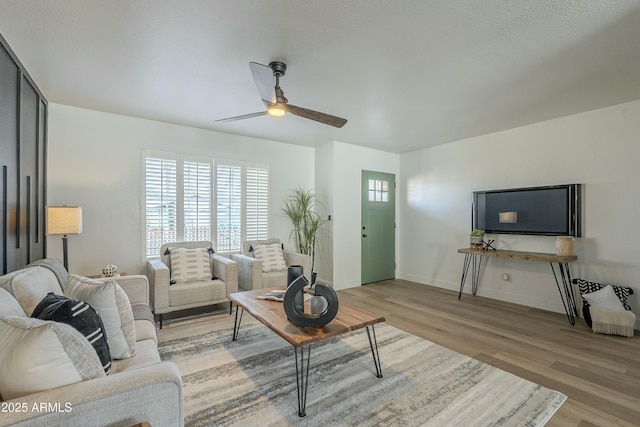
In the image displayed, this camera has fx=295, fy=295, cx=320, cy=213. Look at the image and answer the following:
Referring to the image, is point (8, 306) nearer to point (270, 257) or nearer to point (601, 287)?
point (270, 257)

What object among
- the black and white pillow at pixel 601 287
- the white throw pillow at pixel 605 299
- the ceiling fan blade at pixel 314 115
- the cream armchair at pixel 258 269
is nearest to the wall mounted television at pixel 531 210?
the black and white pillow at pixel 601 287

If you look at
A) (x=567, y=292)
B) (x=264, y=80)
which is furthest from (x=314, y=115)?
(x=567, y=292)

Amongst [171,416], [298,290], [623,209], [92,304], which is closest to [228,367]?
[298,290]

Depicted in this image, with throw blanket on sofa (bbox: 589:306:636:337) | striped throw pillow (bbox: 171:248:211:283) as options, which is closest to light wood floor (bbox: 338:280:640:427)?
throw blanket on sofa (bbox: 589:306:636:337)

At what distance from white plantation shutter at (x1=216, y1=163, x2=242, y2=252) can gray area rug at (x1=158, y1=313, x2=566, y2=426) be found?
175cm

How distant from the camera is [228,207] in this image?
4.51 m

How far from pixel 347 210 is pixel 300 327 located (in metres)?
3.26

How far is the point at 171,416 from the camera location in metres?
1.12

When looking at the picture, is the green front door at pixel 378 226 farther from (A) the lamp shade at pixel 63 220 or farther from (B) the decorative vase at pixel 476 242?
(A) the lamp shade at pixel 63 220

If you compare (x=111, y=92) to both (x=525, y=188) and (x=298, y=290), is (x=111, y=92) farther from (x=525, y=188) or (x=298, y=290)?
(x=525, y=188)

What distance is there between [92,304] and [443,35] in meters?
2.75

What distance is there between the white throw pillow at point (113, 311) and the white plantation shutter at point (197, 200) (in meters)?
2.49

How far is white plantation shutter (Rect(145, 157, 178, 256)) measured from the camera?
3.89 metres

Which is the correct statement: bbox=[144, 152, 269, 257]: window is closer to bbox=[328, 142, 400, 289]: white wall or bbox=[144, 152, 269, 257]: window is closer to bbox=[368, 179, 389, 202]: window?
bbox=[328, 142, 400, 289]: white wall
